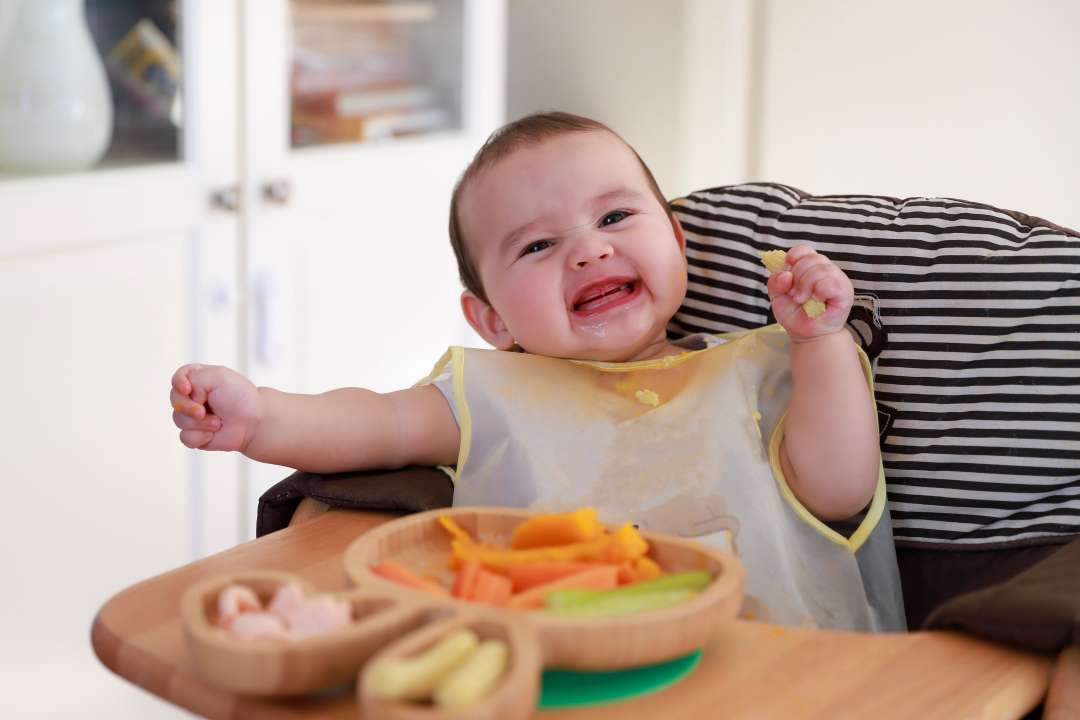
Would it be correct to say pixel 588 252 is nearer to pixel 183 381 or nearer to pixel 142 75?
pixel 183 381

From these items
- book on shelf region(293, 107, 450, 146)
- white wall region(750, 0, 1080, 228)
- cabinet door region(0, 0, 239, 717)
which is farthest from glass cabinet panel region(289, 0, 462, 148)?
white wall region(750, 0, 1080, 228)

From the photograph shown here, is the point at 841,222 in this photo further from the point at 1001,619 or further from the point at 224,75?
the point at 224,75

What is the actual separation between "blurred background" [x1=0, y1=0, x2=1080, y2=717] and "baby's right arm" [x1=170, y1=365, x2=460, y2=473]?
940mm

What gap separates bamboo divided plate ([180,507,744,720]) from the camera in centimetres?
70

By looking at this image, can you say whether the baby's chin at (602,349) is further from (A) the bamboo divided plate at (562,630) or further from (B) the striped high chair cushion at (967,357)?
(A) the bamboo divided plate at (562,630)

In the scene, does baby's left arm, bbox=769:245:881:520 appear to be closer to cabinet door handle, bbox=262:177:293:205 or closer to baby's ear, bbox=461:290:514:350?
baby's ear, bbox=461:290:514:350

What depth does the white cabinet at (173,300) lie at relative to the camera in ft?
6.61

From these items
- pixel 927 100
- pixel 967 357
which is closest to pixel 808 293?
pixel 967 357

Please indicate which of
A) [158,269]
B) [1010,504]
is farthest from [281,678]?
[158,269]

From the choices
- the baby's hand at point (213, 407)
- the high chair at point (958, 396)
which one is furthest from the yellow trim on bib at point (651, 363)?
the baby's hand at point (213, 407)

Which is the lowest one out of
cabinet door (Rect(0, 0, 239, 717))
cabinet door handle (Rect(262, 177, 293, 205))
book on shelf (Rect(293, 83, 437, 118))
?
cabinet door (Rect(0, 0, 239, 717))

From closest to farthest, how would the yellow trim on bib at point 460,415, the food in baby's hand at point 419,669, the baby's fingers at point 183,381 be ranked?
1. the food in baby's hand at point 419,669
2. the baby's fingers at point 183,381
3. the yellow trim on bib at point 460,415

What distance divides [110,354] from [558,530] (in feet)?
4.64

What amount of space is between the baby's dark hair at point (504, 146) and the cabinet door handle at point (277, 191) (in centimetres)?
102
